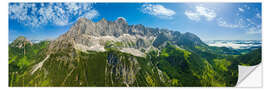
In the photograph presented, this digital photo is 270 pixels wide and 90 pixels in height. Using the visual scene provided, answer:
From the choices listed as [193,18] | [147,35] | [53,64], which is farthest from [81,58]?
[193,18]

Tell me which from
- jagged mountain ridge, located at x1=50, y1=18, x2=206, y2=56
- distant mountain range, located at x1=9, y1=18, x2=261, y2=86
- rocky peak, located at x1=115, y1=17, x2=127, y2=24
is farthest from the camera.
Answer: jagged mountain ridge, located at x1=50, y1=18, x2=206, y2=56

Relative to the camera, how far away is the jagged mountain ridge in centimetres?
665

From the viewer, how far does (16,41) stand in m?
5.78

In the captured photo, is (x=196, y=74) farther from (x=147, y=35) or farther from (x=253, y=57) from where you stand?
(x=147, y=35)

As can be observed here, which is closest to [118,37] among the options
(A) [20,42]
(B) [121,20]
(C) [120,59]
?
(B) [121,20]

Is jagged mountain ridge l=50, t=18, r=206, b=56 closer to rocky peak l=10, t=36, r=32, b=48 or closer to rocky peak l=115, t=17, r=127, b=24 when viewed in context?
rocky peak l=115, t=17, r=127, b=24

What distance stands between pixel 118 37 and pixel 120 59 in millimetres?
1543

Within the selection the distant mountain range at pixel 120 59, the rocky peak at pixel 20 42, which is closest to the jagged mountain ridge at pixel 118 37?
the distant mountain range at pixel 120 59

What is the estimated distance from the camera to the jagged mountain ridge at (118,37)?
21.8 feet

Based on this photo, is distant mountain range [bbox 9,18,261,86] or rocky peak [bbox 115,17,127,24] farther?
rocky peak [bbox 115,17,127,24]

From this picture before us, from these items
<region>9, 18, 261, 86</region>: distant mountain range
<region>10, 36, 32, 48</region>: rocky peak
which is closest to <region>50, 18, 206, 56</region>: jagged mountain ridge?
<region>9, 18, 261, 86</region>: distant mountain range

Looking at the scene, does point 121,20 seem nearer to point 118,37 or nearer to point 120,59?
point 118,37

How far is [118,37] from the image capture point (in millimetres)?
7312

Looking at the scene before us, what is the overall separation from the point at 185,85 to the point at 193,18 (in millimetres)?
3989
